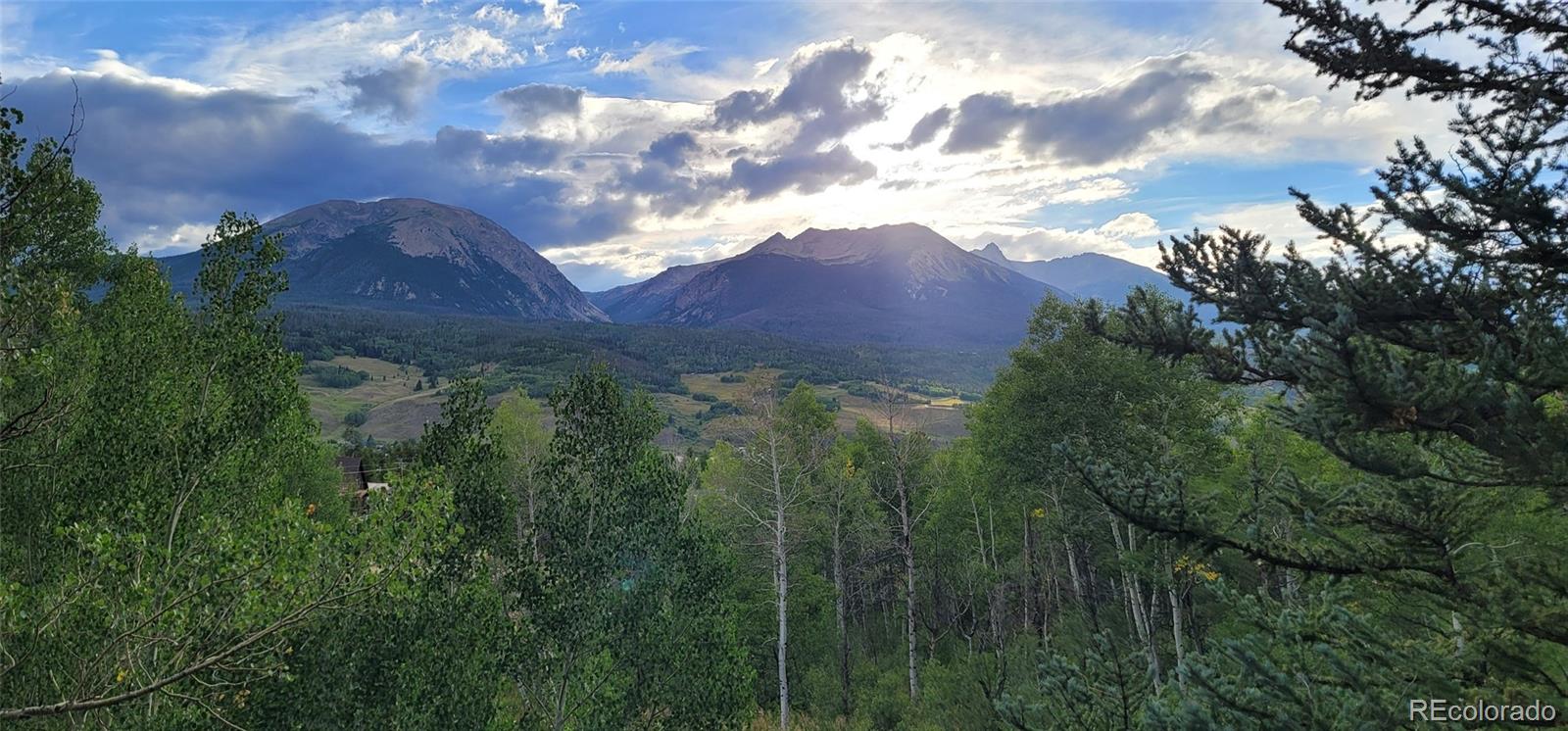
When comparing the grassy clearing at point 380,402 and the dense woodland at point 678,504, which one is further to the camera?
the grassy clearing at point 380,402

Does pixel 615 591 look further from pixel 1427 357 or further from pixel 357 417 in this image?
pixel 357 417

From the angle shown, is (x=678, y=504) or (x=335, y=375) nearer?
(x=678, y=504)

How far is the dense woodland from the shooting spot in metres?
4.67

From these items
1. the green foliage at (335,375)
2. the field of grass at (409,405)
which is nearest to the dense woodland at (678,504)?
the field of grass at (409,405)

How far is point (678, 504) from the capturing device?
45.1 ft

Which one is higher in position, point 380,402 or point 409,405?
point 380,402

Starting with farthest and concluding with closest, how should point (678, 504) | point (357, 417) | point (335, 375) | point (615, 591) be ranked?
1. point (335, 375)
2. point (357, 417)
3. point (678, 504)
4. point (615, 591)

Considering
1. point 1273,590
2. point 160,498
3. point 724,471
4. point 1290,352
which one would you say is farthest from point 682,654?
point 1273,590

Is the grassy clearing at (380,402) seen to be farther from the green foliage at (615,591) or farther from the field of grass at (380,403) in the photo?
the green foliage at (615,591)

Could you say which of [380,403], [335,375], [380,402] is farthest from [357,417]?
[335,375]

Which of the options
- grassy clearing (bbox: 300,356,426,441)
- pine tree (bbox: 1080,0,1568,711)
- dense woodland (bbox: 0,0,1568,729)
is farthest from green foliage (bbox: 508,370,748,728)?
grassy clearing (bbox: 300,356,426,441)

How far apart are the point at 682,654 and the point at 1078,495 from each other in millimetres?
14420

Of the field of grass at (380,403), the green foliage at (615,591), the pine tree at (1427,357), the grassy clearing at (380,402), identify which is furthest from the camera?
the grassy clearing at (380,402)

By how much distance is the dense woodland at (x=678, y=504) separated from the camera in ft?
15.3
